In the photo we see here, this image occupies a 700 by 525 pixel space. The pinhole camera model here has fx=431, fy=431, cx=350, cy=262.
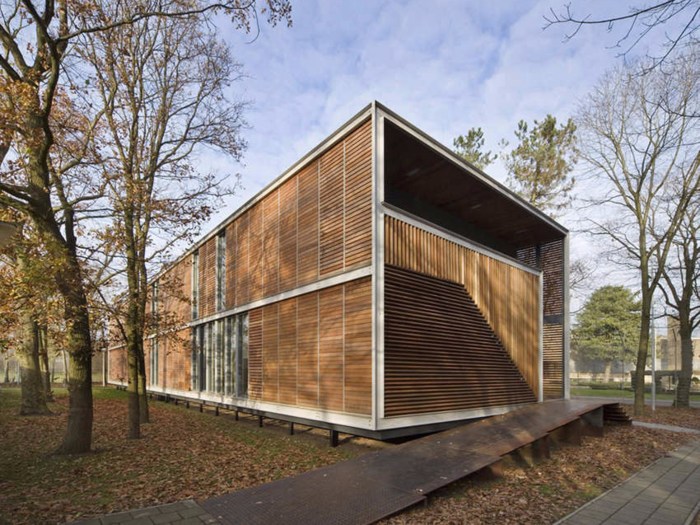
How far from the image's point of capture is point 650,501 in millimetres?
6062

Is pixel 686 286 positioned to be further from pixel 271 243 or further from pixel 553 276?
pixel 271 243

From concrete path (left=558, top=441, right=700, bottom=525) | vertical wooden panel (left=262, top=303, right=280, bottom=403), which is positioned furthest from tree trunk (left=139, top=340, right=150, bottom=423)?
concrete path (left=558, top=441, right=700, bottom=525)

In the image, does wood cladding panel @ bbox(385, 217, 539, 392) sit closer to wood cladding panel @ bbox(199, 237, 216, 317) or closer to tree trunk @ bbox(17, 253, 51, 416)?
wood cladding panel @ bbox(199, 237, 216, 317)

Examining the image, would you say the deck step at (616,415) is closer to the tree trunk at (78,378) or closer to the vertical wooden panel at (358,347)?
the vertical wooden panel at (358,347)

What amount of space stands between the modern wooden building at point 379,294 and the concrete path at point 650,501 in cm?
358

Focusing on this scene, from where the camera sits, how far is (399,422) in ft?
27.9

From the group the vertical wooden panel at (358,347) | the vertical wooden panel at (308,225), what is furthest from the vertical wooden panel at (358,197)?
the vertical wooden panel at (308,225)

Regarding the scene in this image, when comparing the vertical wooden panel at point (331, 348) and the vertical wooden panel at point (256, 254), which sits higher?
the vertical wooden panel at point (256, 254)

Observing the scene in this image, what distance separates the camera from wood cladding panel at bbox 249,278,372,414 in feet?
28.5

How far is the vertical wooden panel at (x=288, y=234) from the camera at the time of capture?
1155cm

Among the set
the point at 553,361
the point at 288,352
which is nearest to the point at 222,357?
the point at 288,352

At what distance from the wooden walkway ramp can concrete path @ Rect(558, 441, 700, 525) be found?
1461 mm

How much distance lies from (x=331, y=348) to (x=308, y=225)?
10.6 feet

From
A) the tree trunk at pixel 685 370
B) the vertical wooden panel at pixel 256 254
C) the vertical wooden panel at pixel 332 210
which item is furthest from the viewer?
the tree trunk at pixel 685 370
